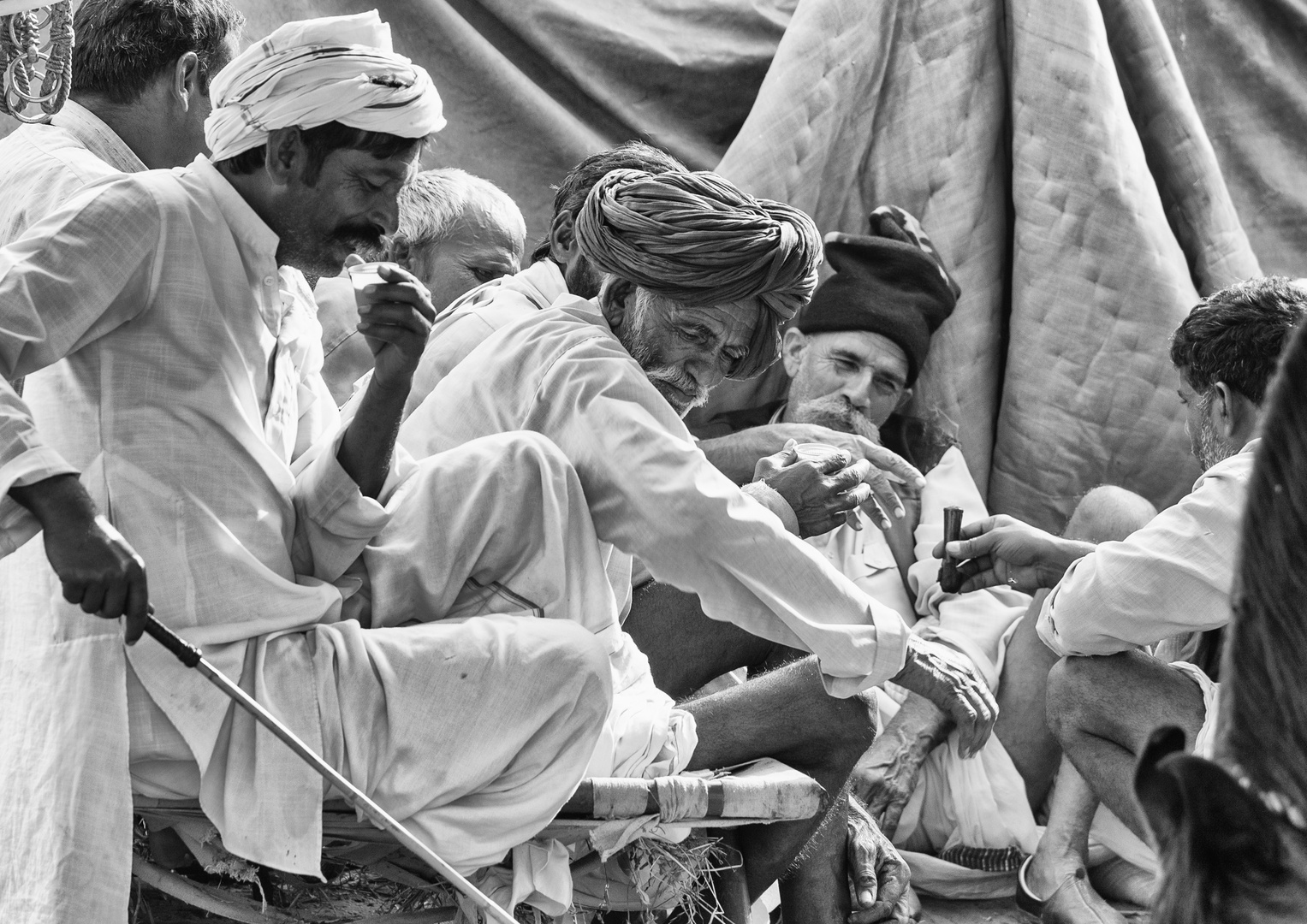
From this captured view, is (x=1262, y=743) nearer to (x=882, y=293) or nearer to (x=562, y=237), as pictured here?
(x=562, y=237)

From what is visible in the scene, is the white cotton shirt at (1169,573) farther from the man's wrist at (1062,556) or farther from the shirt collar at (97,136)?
the shirt collar at (97,136)

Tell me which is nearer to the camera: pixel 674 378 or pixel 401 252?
pixel 674 378

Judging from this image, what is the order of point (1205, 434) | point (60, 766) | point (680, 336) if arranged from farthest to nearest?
point (1205, 434)
point (680, 336)
point (60, 766)

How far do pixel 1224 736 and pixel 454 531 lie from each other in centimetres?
153

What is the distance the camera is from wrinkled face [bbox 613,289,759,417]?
3.05 m

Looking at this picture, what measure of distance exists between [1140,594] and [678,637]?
40.9 inches

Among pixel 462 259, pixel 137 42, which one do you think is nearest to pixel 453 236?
pixel 462 259

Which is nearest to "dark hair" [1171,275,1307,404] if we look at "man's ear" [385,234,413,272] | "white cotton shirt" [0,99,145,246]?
"man's ear" [385,234,413,272]

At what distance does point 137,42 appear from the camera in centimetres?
337

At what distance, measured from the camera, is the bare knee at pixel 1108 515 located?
4.74 metres

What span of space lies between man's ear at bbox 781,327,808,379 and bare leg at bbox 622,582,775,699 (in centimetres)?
184

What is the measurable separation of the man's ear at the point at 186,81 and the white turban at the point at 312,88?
93 cm

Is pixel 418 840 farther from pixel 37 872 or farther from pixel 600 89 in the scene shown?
pixel 600 89

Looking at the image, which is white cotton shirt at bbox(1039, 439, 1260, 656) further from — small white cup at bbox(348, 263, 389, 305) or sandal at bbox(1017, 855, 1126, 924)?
small white cup at bbox(348, 263, 389, 305)
